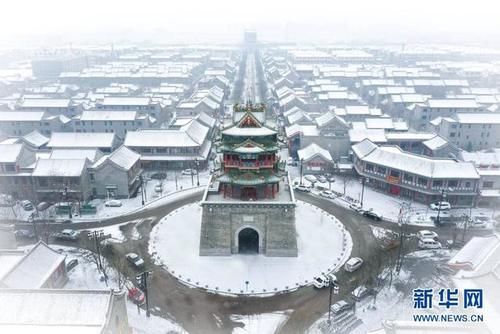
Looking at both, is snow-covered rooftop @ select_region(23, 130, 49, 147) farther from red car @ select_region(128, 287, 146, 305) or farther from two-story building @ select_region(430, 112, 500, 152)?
two-story building @ select_region(430, 112, 500, 152)

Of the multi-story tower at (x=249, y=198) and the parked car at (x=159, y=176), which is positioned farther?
the parked car at (x=159, y=176)

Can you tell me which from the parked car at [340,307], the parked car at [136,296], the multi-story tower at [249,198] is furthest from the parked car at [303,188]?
the parked car at [136,296]

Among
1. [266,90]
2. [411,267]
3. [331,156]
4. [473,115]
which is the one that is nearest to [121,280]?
[411,267]

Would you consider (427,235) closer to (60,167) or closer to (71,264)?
(71,264)

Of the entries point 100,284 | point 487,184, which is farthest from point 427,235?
point 100,284

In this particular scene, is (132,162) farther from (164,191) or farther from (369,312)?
(369,312)

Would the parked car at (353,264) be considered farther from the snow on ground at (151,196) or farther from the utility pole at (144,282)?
the snow on ground at (151,196)

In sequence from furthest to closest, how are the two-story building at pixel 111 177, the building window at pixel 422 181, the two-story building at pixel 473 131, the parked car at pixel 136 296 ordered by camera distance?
the two-story building at pixel 473 131
the two-story building at pixel 111 177
the building window at pixel 422 181
the parked car at pixel 136 296
